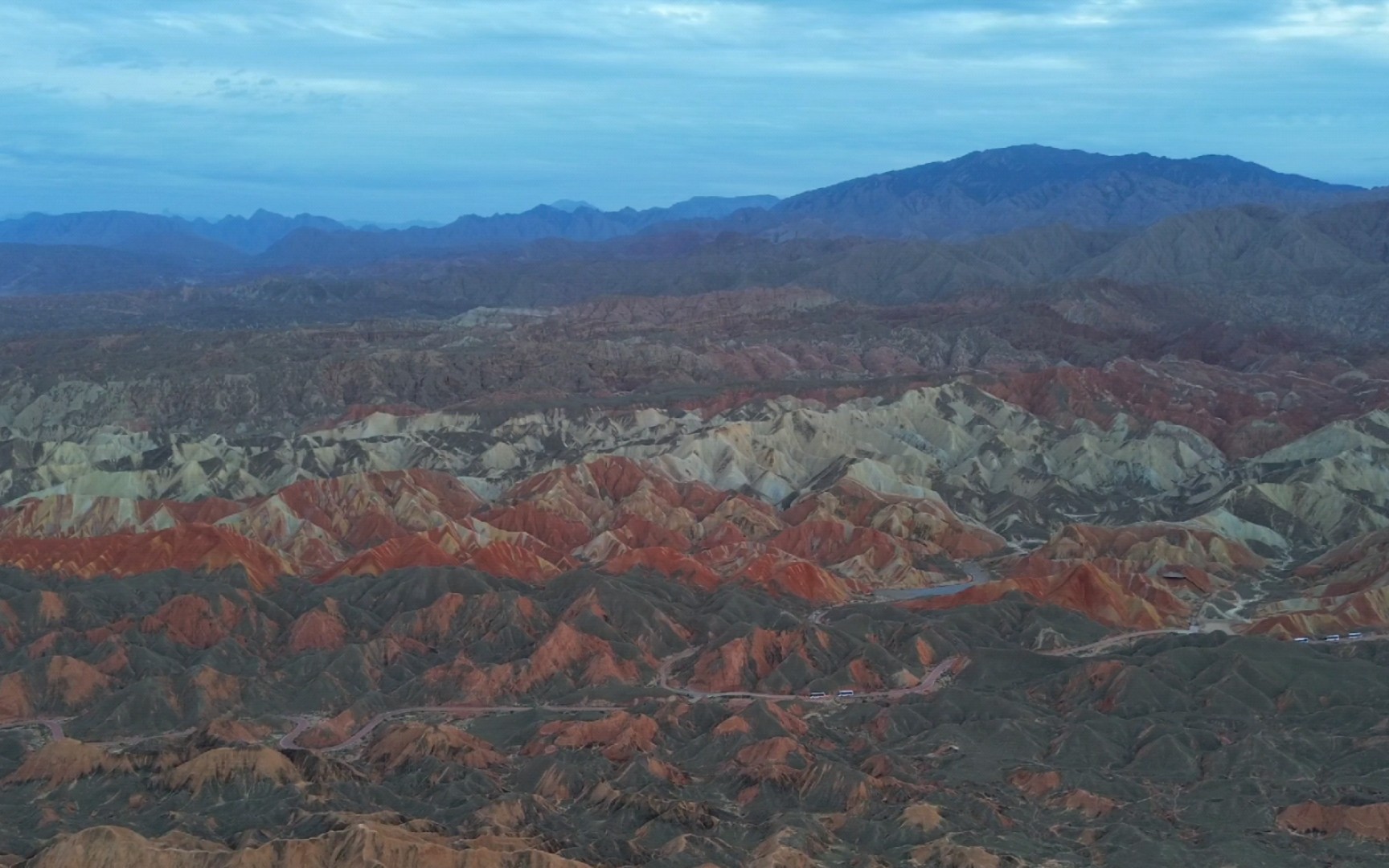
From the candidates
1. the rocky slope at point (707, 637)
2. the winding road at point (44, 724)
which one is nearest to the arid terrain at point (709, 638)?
the rocky slope at point (707, 637)

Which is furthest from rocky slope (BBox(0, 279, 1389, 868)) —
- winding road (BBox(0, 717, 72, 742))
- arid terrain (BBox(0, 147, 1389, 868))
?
winding road (BBox(0, 717, 72, 742))

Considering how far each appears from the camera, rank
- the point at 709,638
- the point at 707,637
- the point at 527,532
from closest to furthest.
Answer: the point at 709,638 → the point at 707,637 → the point at 527,532

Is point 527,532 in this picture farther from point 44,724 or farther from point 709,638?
point 44,724

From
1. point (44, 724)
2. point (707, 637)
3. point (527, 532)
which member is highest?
point (527, 532)

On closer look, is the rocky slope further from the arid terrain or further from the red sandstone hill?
the red sandstone hill

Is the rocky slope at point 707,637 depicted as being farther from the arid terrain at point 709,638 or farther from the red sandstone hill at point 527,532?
the red sandstone hill at point 527,532

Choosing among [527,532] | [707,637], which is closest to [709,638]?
[707,637]

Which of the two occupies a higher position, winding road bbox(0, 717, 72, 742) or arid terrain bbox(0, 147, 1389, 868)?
arid terrain bbox(0, 147, 1389, 868)

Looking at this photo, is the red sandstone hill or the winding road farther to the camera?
the red sandstone hill

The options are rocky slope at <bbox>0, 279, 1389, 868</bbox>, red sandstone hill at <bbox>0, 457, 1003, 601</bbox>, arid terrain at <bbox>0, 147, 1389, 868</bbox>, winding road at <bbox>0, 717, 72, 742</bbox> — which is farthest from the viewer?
red sandstone hill at <bbox>0, 457, 1003, 601</bbox>
